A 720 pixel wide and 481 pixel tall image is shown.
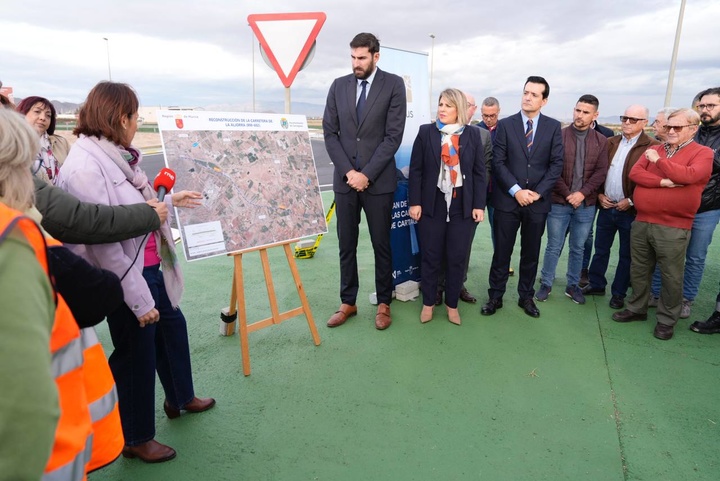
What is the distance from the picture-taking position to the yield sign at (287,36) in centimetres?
314

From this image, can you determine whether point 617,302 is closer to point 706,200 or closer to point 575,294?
point 575,294

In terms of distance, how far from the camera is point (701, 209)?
3473mm

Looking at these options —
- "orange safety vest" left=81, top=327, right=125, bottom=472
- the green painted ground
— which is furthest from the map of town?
"orange safety vest" left=81, top=327, right=125, bottom=472

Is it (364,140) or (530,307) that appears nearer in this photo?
(364,140)

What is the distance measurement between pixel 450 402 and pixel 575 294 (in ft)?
6.99

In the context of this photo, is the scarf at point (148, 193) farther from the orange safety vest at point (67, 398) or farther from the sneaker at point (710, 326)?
the sneaker at point (710, 326)

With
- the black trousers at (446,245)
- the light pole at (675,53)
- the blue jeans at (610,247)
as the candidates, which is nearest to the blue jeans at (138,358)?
the black trousers at (446,245)

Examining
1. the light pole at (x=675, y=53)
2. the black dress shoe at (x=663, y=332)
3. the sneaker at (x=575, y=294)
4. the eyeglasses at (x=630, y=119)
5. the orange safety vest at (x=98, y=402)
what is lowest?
the black dress shoe at (x=663, y=332)

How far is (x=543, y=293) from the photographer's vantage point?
4078mm

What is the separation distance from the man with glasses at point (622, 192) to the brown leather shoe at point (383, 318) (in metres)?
2.01

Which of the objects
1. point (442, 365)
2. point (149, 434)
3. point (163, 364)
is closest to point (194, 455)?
point (149, 434)

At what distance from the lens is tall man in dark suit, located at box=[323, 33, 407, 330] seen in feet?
10.7

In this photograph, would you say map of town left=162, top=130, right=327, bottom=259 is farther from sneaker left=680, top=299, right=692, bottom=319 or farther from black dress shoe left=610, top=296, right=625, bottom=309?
sneaker left=680, top=299, right=692, bottom=319

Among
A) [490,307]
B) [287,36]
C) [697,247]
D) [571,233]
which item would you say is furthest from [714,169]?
[287,36]
